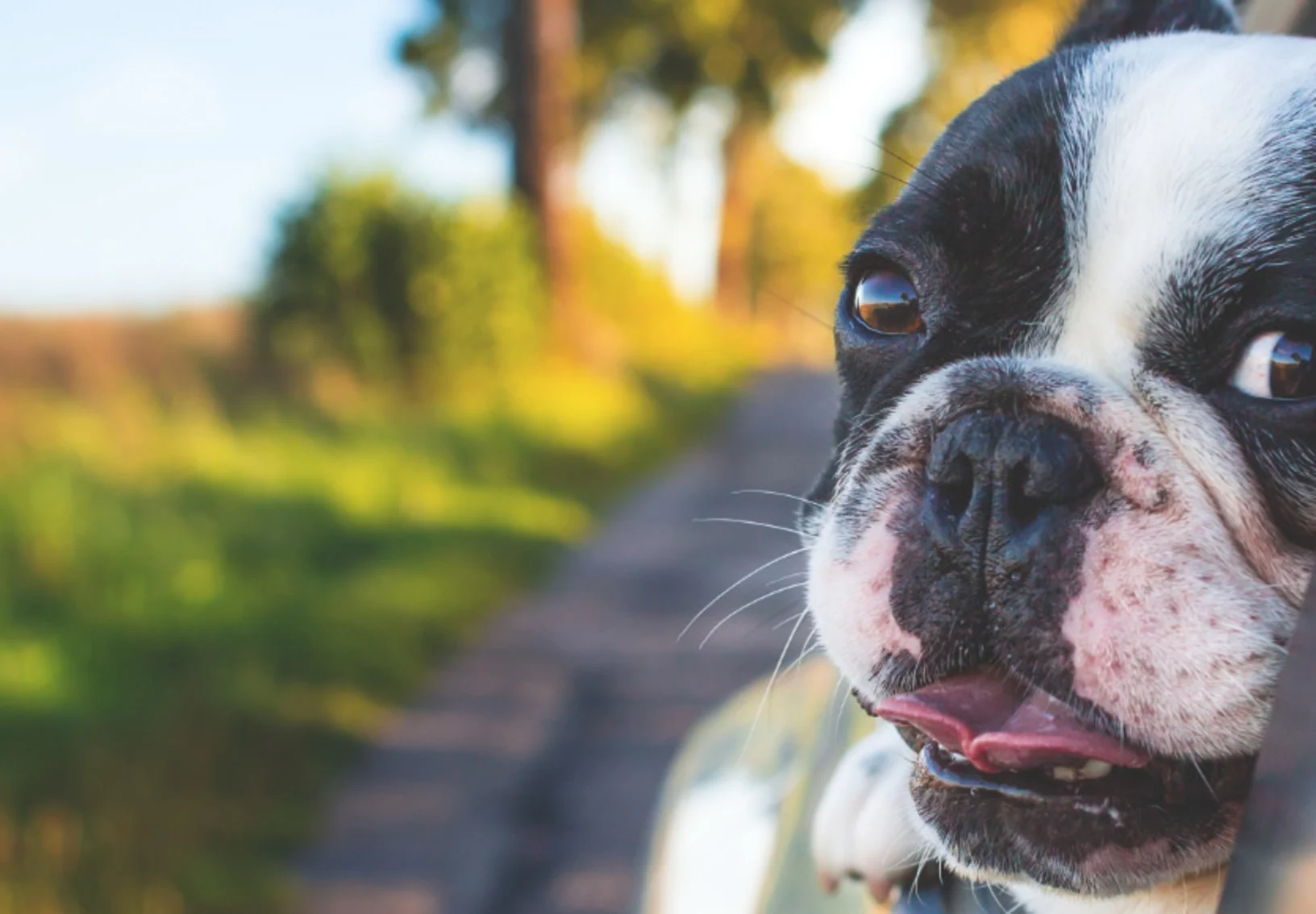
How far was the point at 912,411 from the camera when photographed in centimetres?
134

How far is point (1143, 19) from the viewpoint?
6.03 ft

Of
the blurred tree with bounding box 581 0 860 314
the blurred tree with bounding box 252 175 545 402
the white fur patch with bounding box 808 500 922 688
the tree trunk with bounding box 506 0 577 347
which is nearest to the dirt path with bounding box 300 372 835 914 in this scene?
the white fur patch with bounding box 808 500 922 688

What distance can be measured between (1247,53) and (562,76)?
41.9ft

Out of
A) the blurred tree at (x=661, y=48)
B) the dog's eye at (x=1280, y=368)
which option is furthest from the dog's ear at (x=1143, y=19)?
the blurred tree at (x=661, y=48)

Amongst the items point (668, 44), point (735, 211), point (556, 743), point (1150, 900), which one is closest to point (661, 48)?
point (668, 44)

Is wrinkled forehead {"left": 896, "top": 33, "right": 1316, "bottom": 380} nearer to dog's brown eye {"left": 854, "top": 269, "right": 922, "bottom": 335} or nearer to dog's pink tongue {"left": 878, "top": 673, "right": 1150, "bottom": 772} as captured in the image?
dog's brown eye {"left": 854, "top": 269, "right": 922, "bottom": 335}

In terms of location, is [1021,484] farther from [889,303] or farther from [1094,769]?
[889,303]

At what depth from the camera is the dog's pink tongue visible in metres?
1.17

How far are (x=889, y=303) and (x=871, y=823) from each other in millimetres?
610

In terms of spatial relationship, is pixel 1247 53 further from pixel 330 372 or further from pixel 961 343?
pixel 330 372

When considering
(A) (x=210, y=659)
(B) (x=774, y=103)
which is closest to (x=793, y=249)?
(B) (x=774, y=103)

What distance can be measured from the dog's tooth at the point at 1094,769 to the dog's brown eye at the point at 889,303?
557 mm

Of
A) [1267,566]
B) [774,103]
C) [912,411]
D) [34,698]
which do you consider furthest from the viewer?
[774,103]

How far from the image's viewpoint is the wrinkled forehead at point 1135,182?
1.24 m
